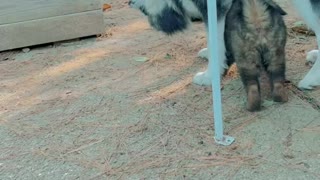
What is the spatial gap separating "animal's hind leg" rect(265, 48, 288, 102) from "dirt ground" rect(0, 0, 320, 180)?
0.21 ft

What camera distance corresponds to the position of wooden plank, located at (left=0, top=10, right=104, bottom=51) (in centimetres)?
453

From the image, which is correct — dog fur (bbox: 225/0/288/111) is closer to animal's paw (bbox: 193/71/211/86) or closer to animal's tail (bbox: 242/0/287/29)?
animal's tail (bbox: 242/0/287/29)

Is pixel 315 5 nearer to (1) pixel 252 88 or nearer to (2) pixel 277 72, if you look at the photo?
(2) pixel 277 72

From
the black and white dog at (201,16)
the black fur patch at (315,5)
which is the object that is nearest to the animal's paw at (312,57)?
the black and white dog at (201,16)

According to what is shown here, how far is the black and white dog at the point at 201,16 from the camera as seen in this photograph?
3312 millimetres

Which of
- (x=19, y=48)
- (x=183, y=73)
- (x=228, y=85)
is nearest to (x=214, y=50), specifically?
(x=228, y=85)

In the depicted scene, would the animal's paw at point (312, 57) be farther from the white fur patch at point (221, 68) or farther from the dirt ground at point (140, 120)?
the white fur patch at point (221, 68)

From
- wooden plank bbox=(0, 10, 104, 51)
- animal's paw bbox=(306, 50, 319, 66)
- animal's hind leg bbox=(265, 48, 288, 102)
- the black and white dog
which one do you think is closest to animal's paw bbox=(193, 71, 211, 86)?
the black and white dog

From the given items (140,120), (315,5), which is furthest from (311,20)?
(140,120)

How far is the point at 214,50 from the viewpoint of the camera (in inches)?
104

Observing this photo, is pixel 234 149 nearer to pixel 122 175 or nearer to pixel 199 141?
pixel 199 141

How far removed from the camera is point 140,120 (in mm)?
3166

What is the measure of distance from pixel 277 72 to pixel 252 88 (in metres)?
0.20

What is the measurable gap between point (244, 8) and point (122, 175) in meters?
1.28
